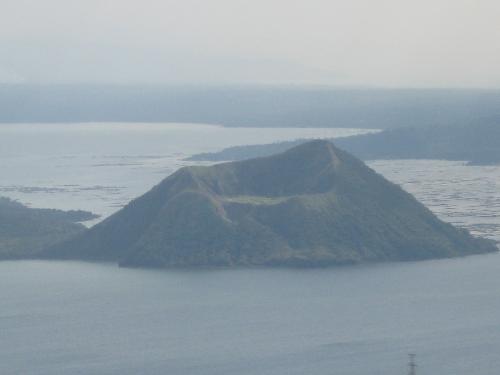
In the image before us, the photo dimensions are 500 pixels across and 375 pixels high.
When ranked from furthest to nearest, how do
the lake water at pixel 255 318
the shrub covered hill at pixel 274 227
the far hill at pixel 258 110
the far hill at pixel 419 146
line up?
the far hill at pixel 258 110 → the far hill at pixel 419 146 → the shrub covered hill at pixel 274 227 → the lake water at pixel 255 318

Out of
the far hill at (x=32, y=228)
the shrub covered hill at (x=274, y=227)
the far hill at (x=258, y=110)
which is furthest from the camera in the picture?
the far hill at (x=258, y=110)

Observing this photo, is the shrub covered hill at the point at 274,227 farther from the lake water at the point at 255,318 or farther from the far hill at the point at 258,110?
the far hill at the point at 258,110

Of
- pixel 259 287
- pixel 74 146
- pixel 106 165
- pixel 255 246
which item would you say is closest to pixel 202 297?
pixel 259 287

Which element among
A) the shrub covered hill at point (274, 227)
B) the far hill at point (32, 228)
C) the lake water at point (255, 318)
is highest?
the shrub covered hill at point (274, 227)

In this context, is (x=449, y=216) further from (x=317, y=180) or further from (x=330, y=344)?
(x=330, y=344)

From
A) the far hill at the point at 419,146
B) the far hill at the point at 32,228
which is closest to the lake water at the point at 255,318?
the far hill at the point at 32,228

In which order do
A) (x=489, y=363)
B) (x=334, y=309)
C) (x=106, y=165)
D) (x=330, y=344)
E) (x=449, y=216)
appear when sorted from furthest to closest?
(x=106, y=165) → (x=449, y=216) → (x=334, y=309) → (x=330, y=344) → (x=489, y=363)

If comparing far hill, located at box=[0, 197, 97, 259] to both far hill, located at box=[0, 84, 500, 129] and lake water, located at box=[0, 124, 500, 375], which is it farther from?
far hill, located at box=[0, 84, 500, 129]
